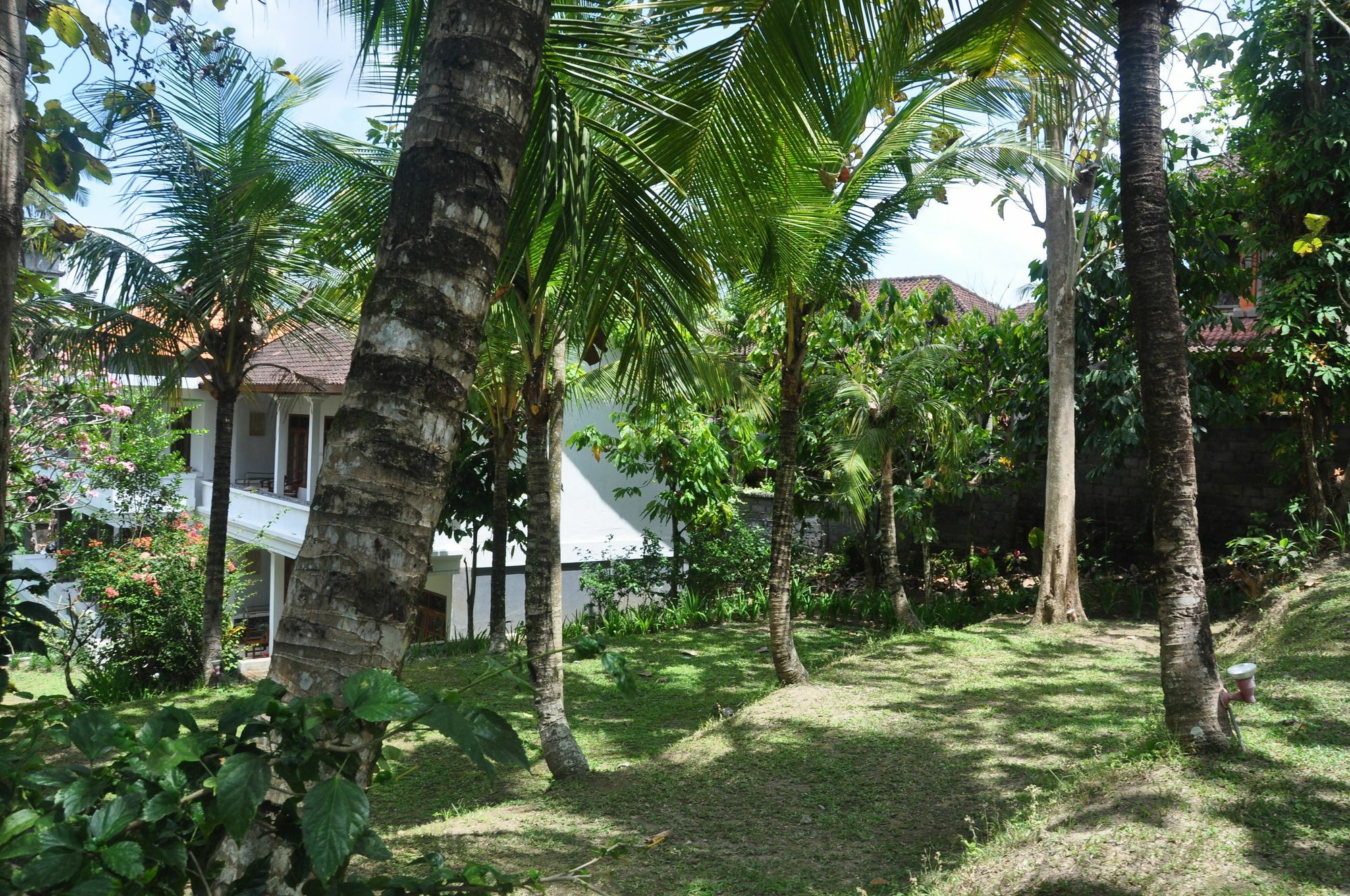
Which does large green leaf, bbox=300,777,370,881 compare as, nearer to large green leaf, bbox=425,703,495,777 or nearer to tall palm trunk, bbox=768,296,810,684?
large green leaf, bbox=425,703,495,777

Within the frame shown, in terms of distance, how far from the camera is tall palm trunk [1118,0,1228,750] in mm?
4734

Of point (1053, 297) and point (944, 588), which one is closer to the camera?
point (1053, 297)

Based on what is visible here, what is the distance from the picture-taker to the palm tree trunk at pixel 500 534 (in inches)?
463

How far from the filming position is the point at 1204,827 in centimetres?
397

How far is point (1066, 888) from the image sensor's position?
145 inches

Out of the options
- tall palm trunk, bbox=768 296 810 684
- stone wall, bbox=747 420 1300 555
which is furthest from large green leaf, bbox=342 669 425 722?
stone wall, bbox=747 420 1300 555

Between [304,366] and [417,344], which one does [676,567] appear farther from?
[417,344]

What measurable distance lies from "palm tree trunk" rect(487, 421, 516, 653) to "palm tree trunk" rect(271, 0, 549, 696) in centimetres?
989

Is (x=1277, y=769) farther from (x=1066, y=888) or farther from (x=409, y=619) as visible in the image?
(x=409, y=619)

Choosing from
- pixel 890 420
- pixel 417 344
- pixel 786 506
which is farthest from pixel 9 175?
pixel 890 420

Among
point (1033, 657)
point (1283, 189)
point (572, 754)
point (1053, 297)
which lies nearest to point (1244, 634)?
point (1033, 657)

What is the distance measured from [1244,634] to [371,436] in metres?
9.26

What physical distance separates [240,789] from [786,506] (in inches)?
294

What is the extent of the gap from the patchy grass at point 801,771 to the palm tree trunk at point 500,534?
2070 mm
